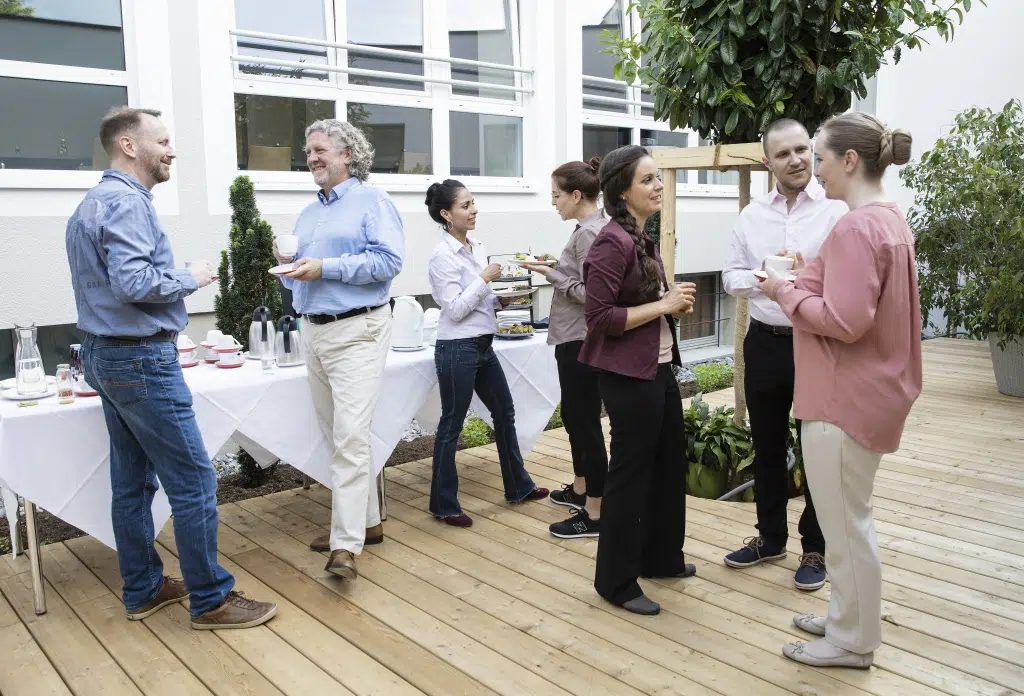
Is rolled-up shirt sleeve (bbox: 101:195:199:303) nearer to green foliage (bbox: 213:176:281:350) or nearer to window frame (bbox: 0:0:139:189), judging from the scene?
green foliage (bbox: 213:176:281:350)

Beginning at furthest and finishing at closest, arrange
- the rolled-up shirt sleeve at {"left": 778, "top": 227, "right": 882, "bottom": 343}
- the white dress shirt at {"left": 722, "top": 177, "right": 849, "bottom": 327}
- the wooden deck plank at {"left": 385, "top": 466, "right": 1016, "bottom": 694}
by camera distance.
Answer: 1. the white dress shirt at {"left": 722, "top": 177, "right": 849, "bottom": 327}
2. the wooden deck plank at {"left": 385, "top": 466, "right": 1016, "bottom": 694}
3. the rolled-up shirt sleeve at {"left": 778, "top": 227, "right": 882, "bottom": 343}

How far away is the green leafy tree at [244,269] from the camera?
481cm

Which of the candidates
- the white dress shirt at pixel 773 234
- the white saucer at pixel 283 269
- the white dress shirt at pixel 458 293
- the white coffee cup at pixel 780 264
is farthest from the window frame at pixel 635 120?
the white coffee cup at pixel 780 264

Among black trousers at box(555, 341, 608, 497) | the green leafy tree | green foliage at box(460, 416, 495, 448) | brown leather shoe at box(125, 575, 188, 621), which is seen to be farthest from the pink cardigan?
green foliage at box(460, 416, 495, 448)

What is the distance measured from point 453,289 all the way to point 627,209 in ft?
4.00

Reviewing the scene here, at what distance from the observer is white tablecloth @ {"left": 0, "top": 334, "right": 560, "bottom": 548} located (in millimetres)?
3262

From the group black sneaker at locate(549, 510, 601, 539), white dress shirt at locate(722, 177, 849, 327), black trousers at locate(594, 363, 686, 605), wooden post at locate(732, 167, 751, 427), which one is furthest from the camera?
wooden post at locate(732, 167, 751, 427)

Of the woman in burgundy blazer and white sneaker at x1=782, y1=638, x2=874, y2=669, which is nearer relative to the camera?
white sneaker at x1=782, y1=638, x2=874, y2=669

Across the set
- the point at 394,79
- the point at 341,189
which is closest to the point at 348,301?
the point at 341,189

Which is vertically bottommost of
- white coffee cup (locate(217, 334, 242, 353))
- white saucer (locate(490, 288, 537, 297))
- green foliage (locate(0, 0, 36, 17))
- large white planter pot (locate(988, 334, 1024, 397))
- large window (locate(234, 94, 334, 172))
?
large white planter pot (locate(988, 334, 1024, 397))

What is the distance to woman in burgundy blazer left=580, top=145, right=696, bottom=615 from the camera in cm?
Answer: 315

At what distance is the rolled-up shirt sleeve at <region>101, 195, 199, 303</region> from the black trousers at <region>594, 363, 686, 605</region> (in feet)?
5.41

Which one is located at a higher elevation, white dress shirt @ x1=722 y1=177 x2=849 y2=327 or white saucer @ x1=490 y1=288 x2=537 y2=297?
white dress shirt @ x1=722 y1=177 x2=849 y2=327

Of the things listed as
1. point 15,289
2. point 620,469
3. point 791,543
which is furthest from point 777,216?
point 15,289
